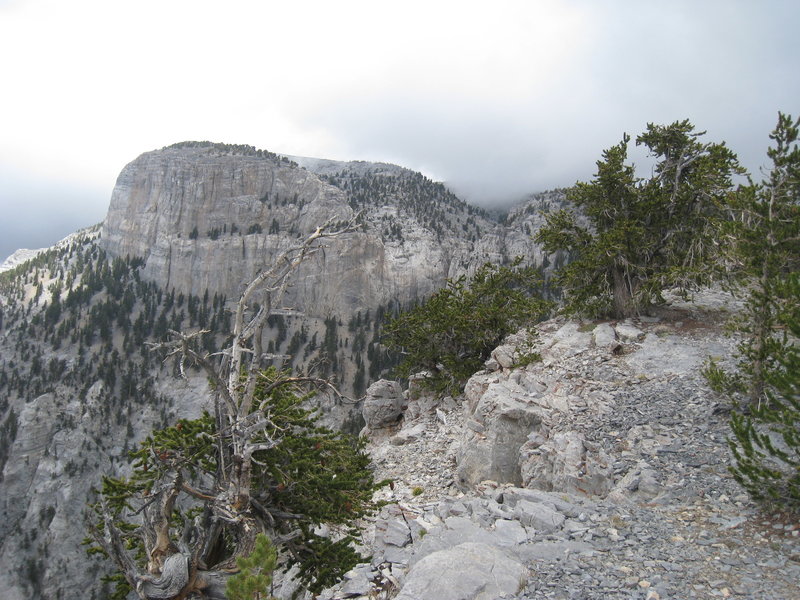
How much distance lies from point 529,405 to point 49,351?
475ft

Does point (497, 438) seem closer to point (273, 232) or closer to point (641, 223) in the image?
point (641, 223)

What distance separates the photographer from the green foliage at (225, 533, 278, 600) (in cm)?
574

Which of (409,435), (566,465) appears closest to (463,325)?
(409,435)

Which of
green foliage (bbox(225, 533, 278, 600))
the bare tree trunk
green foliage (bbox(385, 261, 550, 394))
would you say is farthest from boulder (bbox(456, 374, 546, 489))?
green foliage (bbox(225, 533, 278, 600))

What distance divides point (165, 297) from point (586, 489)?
5895 inches

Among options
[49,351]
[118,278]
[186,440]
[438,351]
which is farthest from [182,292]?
[186,440]

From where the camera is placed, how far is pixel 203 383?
382 ft

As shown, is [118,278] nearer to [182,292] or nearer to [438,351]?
[182,292]

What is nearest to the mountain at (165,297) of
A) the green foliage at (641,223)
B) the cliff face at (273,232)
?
the cliff face at (273,232)

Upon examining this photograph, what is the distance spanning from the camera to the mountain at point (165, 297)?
9462 cm

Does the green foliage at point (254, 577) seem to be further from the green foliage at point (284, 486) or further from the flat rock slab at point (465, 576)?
the green foliage at point (284, 486)

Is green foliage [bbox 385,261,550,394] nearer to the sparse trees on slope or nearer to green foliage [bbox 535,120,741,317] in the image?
green foliage [bbox 535,120,741,317]

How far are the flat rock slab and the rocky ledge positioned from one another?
21 millimetres

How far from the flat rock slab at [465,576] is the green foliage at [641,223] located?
1414 centimetres
